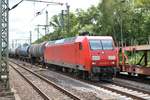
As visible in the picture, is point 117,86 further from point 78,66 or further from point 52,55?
point 52,55

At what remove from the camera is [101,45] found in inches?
998

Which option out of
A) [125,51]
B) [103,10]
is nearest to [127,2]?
[103,10]

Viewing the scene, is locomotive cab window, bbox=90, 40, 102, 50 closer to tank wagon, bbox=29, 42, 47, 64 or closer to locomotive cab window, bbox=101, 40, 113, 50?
locomotive cab window, bbox=101, 40, 113, 50

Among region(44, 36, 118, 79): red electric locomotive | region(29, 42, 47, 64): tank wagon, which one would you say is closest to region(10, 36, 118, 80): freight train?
region(44, 36, 118, 79): red electric locomotive

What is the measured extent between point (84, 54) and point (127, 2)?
36.2m

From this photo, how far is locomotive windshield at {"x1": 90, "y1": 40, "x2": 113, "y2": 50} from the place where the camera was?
2511 cm

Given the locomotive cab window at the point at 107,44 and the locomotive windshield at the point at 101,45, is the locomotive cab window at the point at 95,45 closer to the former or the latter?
the locomotive windshield at the point at 101,45

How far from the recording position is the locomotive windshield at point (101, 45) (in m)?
25.1

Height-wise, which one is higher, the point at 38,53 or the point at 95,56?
the point at 38,53

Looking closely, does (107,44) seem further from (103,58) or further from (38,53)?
(38,53)

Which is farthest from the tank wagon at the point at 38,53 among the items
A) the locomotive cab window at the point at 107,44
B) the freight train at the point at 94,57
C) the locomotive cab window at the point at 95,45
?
the locomotive cab window at the point at 95,45

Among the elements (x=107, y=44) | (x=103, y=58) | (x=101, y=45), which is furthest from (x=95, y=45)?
(x=103, y=58)

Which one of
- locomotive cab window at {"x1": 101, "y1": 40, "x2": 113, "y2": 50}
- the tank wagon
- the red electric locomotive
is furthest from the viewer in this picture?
the tank wagon

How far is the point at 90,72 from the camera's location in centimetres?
2466
